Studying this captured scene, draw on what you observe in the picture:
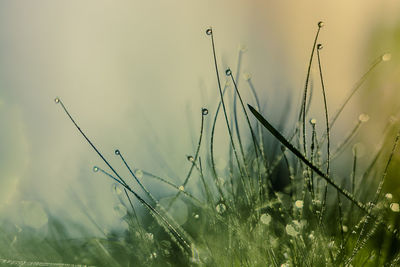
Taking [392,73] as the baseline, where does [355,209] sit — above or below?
below

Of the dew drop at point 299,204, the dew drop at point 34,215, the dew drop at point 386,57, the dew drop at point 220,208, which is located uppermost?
the dew drop at point 386,57

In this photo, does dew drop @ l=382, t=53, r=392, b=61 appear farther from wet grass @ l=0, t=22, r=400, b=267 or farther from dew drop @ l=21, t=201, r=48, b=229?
dew drop @ l=21, t=201, r=48, b=229

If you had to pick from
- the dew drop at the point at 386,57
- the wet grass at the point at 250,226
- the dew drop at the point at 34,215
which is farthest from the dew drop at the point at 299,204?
the dew drop at the point at 34,215

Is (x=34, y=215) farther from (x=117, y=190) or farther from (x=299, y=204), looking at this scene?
(x=299, y=204)

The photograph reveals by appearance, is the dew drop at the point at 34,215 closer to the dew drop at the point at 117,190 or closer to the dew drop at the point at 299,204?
the dew drop at the point at 117,190

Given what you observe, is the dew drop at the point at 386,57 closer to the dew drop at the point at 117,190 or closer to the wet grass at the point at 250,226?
the wet grass at the point at 250,226

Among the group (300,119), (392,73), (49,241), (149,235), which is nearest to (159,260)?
(149,235)

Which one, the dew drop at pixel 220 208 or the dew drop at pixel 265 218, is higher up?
the dew drop at pixel 220 208

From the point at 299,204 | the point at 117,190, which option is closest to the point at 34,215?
the point at 117,190

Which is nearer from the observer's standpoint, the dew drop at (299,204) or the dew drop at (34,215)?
the dew drop at (299,204)

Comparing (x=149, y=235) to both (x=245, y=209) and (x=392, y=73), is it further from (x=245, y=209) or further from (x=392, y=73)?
(x=392, y=73)

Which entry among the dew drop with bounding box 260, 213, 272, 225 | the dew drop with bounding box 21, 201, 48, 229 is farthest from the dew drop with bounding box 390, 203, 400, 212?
the dew drop with bounding box 21, 201, 48, 229
